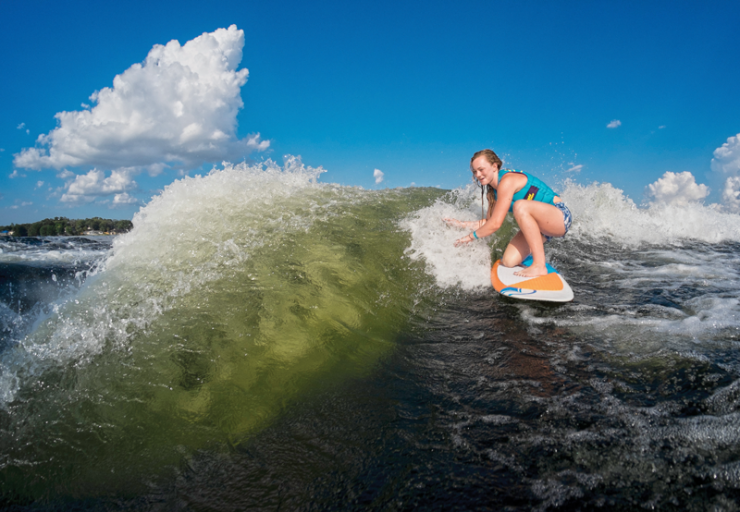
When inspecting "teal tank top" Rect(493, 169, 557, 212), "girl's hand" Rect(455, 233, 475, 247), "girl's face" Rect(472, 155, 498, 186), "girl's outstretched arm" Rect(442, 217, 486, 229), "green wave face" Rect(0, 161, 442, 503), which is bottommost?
"green wave face" Rect(0, 161, 442, 503)

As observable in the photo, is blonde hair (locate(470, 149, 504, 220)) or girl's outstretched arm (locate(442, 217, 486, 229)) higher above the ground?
blonde hair (locate(470, 149, 504, 220))

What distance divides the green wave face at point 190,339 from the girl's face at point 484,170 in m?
1.79

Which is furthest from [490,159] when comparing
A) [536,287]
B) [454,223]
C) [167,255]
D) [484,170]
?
[167,255]

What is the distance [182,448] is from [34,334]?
8.84ft

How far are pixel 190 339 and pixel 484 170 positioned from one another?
4.39 meters

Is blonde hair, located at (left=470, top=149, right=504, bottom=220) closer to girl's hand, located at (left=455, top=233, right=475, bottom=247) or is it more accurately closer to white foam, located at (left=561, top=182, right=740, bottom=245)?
girl's hand, located at (left=455, top=233, right=475, bottom=247)

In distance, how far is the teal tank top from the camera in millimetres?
4910

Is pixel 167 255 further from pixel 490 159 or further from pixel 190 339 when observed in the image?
pixel 490 159

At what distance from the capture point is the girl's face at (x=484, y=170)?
16.3ft

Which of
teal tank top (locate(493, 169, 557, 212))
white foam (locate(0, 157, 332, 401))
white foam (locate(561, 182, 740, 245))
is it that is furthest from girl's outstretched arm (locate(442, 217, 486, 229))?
white foam (locate(561, 182, 740, 245))

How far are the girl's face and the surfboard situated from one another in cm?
144

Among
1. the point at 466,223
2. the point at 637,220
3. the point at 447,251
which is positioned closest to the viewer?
the point at 466,223

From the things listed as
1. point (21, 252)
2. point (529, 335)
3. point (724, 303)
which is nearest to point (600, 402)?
point (529, 335)

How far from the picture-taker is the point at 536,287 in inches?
185
